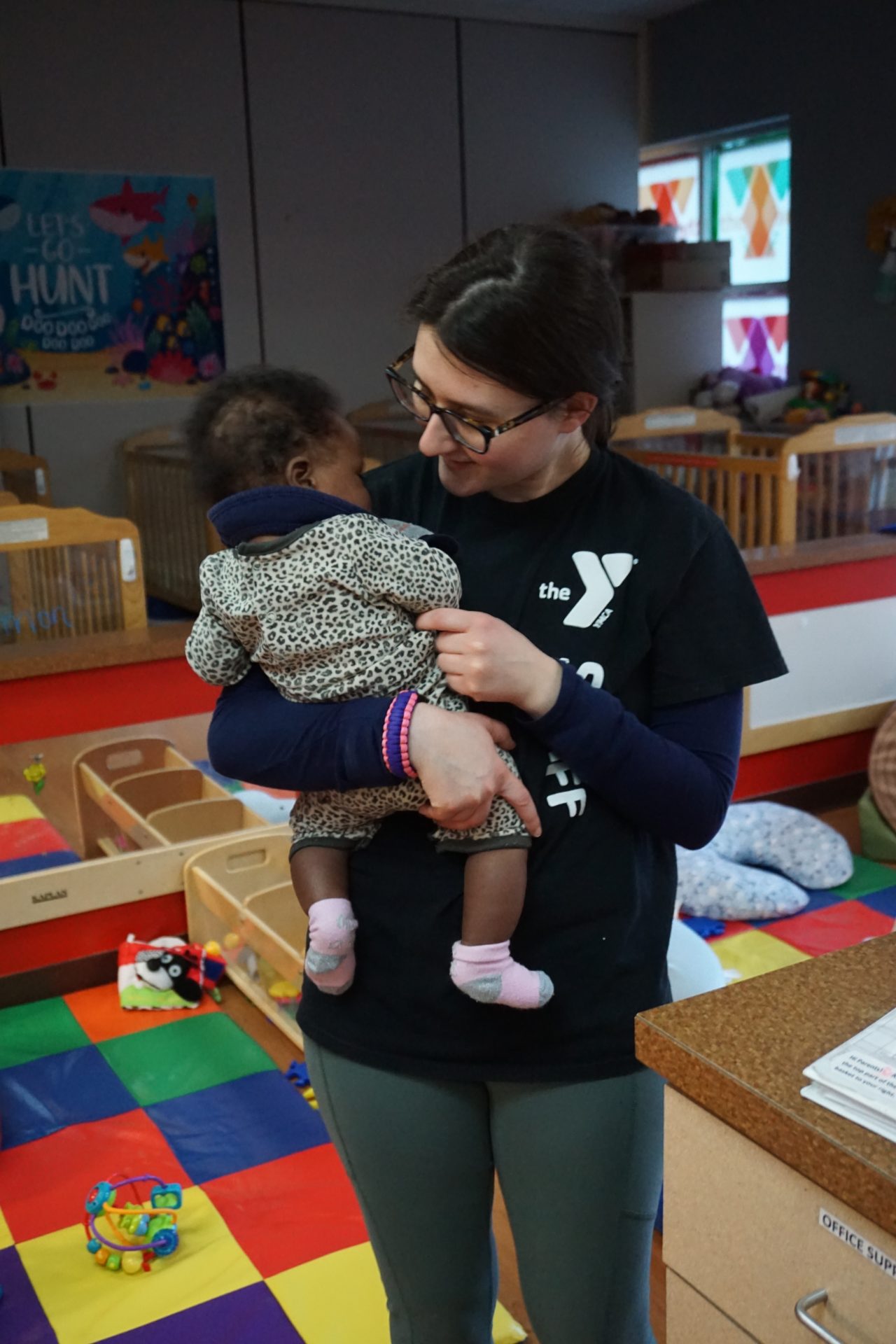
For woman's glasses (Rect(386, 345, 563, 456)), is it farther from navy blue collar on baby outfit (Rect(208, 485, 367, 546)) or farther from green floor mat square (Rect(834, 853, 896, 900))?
green floor mat square (Rect(834, 853, 896, 900))

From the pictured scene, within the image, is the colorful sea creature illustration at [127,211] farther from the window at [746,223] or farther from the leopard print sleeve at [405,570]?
the leopard print sleeve at [405,570]

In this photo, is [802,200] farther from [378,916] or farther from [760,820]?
[378,916]

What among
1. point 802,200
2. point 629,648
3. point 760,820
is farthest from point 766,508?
point 629,648

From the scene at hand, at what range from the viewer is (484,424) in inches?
38.1

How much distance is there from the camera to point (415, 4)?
19.6 feet

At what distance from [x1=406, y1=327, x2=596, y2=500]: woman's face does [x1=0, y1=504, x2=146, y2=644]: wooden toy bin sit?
6.53ft

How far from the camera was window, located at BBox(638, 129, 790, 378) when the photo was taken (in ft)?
19.7

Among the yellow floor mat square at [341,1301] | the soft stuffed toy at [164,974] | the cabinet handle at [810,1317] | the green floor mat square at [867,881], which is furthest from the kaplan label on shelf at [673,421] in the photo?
the cabinet handle at [810,1317]

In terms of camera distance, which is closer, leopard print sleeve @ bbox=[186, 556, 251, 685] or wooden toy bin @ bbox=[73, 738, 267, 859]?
leopard print sleeve @ bbox=[186, 556, 251, 685]

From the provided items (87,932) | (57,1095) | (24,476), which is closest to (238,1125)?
(57,1095)

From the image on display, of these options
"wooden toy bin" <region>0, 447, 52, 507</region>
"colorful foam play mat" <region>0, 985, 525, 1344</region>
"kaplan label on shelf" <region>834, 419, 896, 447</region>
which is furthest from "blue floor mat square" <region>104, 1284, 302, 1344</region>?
"wooden toy bin" <region>0, 447, 52, 507</region>

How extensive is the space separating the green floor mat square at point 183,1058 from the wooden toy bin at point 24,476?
318 cm

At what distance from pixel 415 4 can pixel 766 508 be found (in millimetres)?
3574

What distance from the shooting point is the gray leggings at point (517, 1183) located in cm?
103
